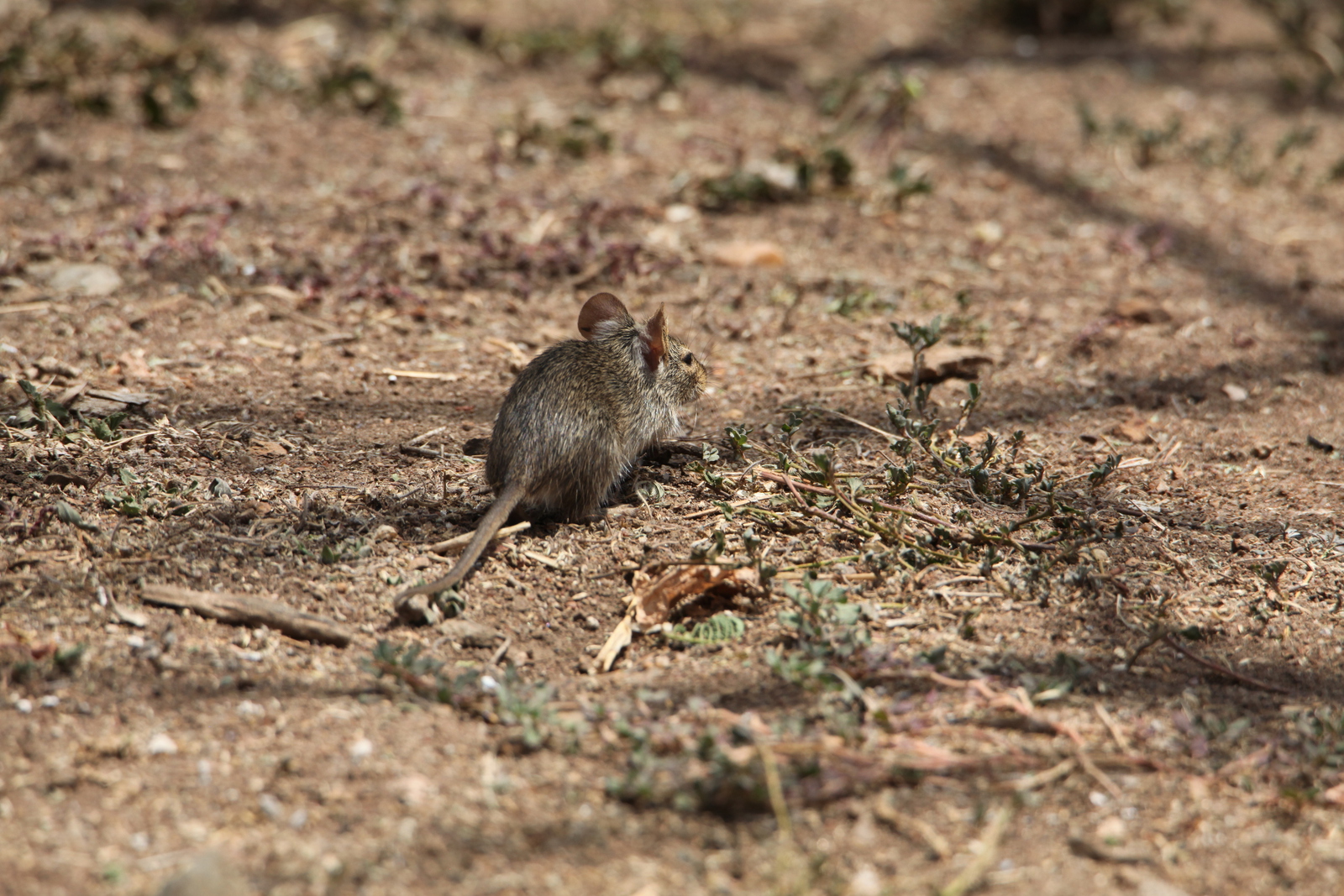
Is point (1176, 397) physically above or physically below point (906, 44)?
below

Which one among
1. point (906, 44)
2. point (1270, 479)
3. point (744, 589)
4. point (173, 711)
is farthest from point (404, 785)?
point (906, 44)

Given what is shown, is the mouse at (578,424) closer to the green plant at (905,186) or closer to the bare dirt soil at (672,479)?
the bare dirt soil at (672,479)

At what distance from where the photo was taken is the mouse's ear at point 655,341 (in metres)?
4.21

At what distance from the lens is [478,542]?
3357 mm

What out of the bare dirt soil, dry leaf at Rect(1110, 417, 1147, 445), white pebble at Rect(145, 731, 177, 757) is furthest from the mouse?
dry leaf at Rect(1110, 417, 1147, 445)

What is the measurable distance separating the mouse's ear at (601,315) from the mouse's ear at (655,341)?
4.5 inches

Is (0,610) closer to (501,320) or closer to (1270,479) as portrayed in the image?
(501,320)

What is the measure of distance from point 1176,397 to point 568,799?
3370 mm

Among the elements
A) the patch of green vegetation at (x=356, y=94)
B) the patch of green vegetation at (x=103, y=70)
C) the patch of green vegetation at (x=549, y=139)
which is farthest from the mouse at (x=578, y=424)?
the patch of green vegetation at (x=103, y=70)

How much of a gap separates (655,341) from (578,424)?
2.07 ft

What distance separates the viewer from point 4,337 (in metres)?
4.62

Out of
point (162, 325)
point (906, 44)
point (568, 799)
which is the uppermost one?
point (906, 44)

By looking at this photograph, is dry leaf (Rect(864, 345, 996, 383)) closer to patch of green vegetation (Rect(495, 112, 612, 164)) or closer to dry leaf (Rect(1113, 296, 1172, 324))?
dry leaf (Rect(1113, 296, 1172, 324))

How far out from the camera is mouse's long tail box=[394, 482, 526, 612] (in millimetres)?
3188
